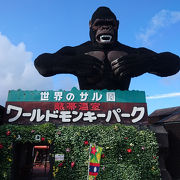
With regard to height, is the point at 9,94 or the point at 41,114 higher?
the point at 9,94

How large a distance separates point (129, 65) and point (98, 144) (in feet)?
12.3

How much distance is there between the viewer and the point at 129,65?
7914mm

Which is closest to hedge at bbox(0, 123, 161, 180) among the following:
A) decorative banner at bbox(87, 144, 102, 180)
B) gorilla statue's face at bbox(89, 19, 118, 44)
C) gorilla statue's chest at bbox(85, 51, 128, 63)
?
decorative banner at bbox(87, 144, 102, 180)

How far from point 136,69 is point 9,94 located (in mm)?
6079

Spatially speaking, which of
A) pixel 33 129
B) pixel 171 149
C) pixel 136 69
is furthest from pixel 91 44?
pixel 171 149

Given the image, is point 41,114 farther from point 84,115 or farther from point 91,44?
point 91,44

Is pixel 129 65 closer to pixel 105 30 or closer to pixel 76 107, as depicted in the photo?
pixel 105 30

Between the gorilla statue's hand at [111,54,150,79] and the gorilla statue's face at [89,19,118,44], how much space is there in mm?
1527

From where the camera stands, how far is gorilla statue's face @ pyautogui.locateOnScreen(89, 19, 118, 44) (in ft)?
29.1

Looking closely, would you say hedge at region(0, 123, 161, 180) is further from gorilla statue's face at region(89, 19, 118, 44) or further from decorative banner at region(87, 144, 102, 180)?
gorilla statue's face at region(89, 19, 118, 44)

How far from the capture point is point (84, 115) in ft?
26.0

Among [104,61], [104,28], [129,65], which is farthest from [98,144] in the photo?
[104,28]

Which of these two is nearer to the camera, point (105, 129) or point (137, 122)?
point (105, 129)

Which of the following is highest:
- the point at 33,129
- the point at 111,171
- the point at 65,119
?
the point at 65,119
